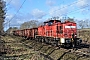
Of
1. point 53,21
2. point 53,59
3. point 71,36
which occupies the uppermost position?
point 53,21

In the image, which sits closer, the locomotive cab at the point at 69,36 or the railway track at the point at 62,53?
the railway track at the point at 62,53

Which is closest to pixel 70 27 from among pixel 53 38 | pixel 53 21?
pixel 53 38

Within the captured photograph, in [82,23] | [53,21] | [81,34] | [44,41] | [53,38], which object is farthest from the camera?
Answer: [82,23]

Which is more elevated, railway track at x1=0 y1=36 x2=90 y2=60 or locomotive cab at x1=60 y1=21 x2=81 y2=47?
locomotive cab at x1=60 y1=21 x2=81 y2=47

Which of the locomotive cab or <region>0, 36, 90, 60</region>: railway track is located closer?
<region>0, 36, 90, 60</region>: railway track

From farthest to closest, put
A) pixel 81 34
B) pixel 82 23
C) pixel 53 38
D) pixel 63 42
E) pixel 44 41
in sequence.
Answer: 1. pixel 82 23
2. pixel 81 34
3. pixel 44 41
4. pixel 53 38
5. pixel 63 42

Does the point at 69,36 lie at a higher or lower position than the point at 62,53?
higher

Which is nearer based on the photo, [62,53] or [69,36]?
[62,53]

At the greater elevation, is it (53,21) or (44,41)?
(53,21)

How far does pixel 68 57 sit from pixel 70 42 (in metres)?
7.99

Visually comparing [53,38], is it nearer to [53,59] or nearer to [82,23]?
[53,59]

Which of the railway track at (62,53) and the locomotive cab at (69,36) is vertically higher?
the locomotive cab at (69,36)

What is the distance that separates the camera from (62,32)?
90.7 ft

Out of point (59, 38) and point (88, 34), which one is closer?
point (59, 38)
